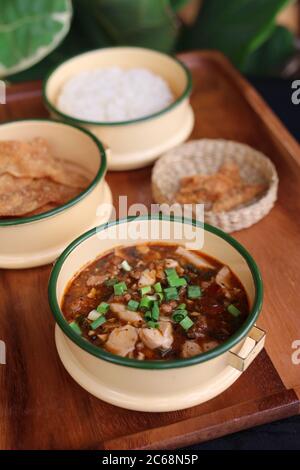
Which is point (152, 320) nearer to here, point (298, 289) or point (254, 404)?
point (254, 404)

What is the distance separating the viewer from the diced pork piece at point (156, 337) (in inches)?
50.3

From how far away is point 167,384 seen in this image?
4.02ft

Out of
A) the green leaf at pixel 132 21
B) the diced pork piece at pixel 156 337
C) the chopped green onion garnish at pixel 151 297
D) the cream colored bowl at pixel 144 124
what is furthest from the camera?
the green leaf at pixel 132 21

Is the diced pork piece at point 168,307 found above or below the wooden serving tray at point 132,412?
above

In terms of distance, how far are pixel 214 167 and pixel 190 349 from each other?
88cm

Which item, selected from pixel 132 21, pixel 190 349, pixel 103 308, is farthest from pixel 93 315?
pixel 132 21

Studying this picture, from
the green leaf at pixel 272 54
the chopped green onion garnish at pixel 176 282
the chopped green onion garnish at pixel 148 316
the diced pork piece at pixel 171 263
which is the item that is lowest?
the green leaf at pixel 272 54

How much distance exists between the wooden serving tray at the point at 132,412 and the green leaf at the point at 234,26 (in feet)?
3.02

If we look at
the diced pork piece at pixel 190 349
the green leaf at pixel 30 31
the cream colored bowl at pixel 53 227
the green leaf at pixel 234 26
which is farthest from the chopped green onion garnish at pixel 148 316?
the green leaf at pixel 234 26

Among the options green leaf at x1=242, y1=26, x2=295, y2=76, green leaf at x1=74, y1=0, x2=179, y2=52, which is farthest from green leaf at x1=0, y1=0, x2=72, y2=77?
green leaf at x1=242, y1=26, x2=295, y2=76

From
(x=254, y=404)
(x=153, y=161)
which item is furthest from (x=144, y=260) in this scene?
(x=153, y=161)

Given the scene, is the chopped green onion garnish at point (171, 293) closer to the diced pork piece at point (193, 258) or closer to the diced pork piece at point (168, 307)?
the diced pork piece at point (168, 307)

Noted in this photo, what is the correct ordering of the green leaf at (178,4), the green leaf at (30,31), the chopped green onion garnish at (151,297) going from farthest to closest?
1. the green leaf at (178,4)
2. the green leaf at (30,31)
3. the chopped green onion garnish at (151,297)

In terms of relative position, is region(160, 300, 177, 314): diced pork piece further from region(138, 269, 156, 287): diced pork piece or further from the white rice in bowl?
the white rice in bowl
